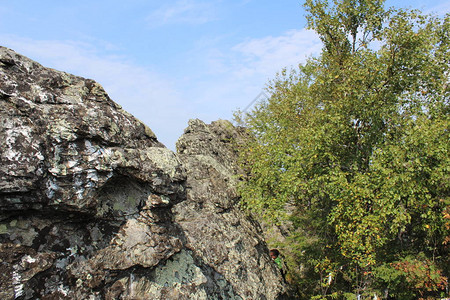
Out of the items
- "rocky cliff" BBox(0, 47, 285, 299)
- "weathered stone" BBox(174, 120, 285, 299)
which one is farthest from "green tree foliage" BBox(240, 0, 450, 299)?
"rocky cliff" BBox(0, 47, 285, 299)

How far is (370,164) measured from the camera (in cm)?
1873

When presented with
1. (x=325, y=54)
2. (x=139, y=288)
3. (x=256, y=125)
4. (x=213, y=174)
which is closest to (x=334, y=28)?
(x=325, y=54)

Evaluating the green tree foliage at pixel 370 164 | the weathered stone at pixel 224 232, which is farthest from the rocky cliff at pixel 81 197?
the green tree foliage at pixel 370 164

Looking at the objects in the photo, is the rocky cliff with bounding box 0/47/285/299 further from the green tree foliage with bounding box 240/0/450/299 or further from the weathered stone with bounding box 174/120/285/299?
the green tree foliage with bounding box 240/0/450/299

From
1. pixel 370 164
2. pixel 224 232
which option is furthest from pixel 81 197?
pixel 370 164

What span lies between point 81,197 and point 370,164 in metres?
15.5

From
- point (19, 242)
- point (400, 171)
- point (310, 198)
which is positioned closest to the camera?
point (19, 242)

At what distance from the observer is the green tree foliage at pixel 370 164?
57.1 ft

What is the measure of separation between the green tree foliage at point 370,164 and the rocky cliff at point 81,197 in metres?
9.45

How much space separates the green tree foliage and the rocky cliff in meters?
9.45

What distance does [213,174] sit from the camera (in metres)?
18.0

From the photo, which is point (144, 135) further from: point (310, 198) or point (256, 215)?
point (310, 198)

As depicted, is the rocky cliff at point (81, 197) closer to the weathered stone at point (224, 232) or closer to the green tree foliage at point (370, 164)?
the weathered stone at point (224, 232)

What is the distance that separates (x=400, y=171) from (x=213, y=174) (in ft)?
30.7
